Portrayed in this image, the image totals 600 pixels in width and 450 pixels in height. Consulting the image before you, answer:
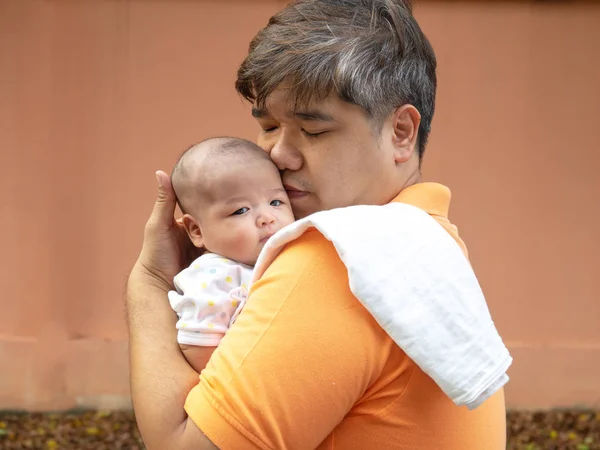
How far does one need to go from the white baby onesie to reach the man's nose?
270 mm

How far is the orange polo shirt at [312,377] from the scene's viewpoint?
1.69m

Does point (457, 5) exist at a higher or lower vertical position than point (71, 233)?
higher

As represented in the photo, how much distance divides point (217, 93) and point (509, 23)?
210cm

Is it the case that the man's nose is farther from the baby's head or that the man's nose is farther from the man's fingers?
the man's fingers

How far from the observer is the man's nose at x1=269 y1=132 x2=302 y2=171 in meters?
2.17

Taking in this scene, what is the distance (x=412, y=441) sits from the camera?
182cm

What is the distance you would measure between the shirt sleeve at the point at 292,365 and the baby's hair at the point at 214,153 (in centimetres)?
54

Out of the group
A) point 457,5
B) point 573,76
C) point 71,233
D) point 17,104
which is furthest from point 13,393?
point 573,76

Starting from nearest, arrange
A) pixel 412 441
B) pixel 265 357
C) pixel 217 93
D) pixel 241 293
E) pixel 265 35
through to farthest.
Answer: pixel 265 357 → pixel 412 441 → pixel 241 293 → pixel 265 35 → pixel 217 93

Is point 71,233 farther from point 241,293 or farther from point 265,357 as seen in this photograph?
point 265,357

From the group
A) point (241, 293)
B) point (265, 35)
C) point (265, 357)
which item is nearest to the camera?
point (265, 357)

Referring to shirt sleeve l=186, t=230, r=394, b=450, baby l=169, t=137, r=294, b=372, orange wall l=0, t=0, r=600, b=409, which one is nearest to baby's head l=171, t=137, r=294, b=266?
baby l=169, t=137, r=294, b=372

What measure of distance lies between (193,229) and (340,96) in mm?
548

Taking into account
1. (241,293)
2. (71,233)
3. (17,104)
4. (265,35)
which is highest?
(265,35)
